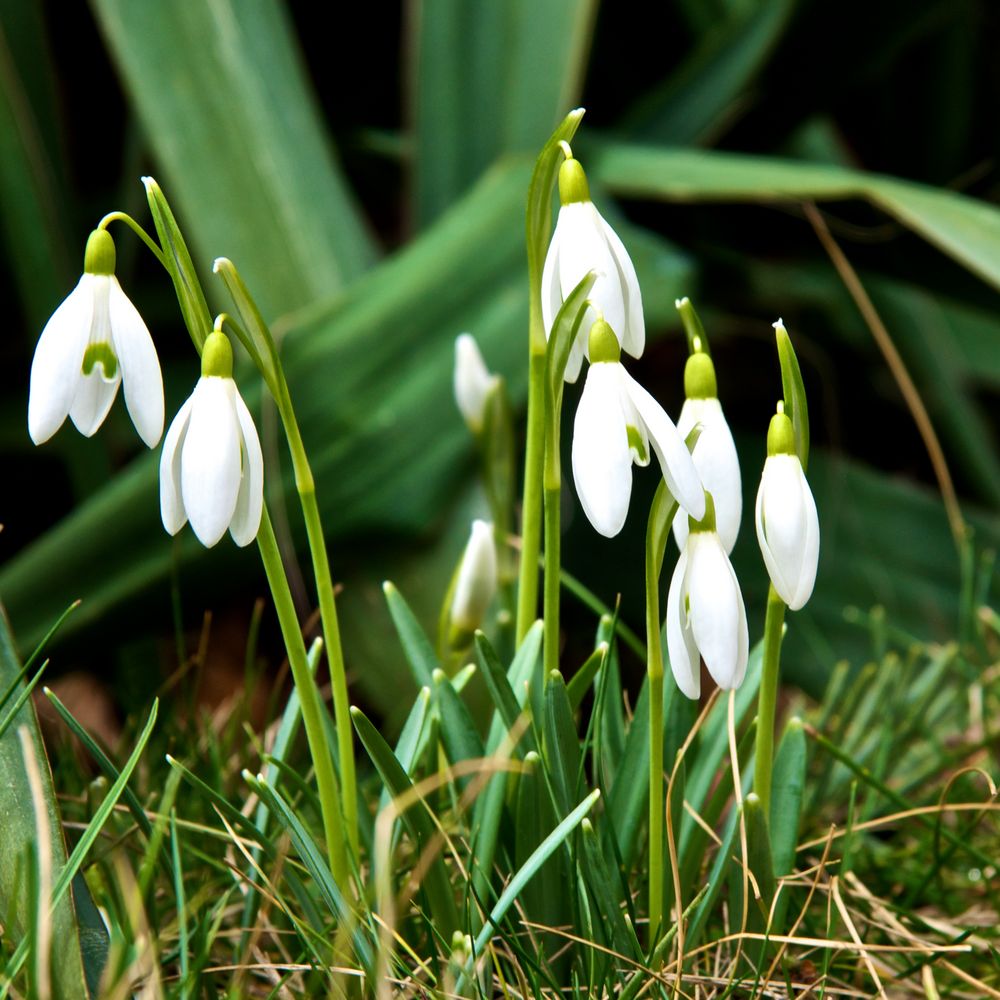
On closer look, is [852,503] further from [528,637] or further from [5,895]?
[5,895]

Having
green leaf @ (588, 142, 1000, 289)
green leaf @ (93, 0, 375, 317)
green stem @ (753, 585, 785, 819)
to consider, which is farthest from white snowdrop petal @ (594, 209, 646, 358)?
green leaf @ (93, 0, 375, 317)

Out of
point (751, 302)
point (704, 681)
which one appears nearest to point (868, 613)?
point (704, 681)

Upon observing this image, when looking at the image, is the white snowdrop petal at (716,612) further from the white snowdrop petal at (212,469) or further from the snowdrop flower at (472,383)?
the snowdrop flower at (472,383)

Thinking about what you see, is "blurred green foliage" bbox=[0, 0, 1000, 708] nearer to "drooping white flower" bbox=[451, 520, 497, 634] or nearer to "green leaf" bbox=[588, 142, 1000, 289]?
"green leaf" bbox=[588, 142, 1000, 289]

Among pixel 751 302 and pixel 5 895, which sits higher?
pixel 5 895

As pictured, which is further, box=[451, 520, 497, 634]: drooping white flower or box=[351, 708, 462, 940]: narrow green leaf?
box=[451, 520, 497, 634]: drooping white flower

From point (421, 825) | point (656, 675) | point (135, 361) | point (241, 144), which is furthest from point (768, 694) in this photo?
point (241, 144)

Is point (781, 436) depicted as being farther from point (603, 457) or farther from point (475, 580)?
point (475, 580)
